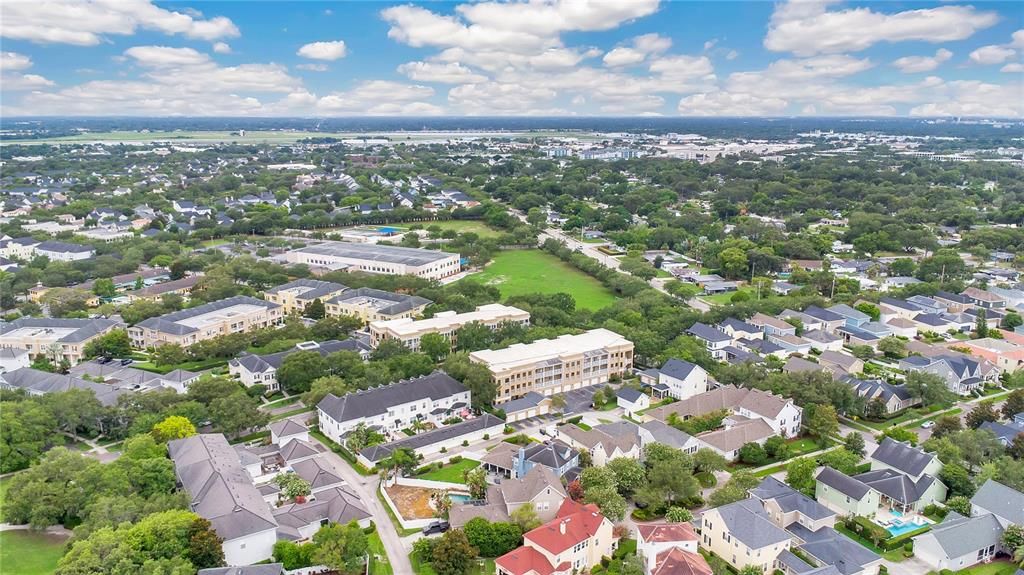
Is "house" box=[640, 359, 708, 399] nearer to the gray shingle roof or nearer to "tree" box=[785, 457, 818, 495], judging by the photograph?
"tree" box=[785, 457, 818, 495]

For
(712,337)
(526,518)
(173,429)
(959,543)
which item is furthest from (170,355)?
(959,543)

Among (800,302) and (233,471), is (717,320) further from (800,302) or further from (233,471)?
(233,471)

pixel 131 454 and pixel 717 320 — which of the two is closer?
pixel 131 454

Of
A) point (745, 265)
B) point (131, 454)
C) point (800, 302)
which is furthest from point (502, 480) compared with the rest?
point (745, 265)

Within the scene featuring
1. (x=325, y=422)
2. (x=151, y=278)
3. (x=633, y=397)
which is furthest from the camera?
(x=151, y=278)

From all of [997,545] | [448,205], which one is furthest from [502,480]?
[448,205]

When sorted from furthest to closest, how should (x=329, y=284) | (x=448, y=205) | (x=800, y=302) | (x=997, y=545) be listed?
(x=448, y=205)
(x=329, y=284)
(x=800, y=302)
(x=997, y=545)

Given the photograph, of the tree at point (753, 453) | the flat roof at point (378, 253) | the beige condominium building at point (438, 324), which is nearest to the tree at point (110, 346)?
the beige condominium building at point (438, 324)
